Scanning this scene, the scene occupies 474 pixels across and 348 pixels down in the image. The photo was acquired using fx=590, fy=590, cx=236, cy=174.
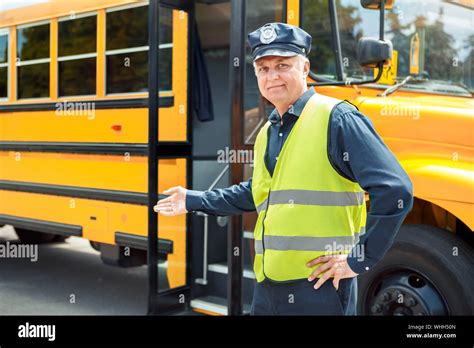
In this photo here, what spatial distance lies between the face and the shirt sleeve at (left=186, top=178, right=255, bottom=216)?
0.42 m

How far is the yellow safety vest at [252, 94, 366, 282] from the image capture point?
1.77 m

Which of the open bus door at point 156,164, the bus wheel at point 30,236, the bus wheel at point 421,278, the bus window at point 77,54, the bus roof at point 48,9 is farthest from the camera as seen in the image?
the bus wheel at point 30,236

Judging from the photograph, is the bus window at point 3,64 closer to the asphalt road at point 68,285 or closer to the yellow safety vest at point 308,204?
the asphalt road at point 68,285

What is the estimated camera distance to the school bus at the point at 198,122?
280cm

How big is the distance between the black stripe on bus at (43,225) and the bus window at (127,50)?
1061mm

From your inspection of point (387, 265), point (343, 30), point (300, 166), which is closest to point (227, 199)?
point (300, 166)

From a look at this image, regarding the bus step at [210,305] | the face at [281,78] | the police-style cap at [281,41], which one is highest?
the police-style cap at [281,41]

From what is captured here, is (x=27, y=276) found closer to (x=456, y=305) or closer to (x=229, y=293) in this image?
(x=229, y=293)

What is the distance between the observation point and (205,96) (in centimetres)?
416

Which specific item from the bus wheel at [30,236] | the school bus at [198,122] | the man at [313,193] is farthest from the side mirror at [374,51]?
the bus wheel at [30,236]

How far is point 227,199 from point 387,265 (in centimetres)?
106

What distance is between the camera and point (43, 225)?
182 inches

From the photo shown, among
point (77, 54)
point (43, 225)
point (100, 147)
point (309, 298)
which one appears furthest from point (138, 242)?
point (309, 298)

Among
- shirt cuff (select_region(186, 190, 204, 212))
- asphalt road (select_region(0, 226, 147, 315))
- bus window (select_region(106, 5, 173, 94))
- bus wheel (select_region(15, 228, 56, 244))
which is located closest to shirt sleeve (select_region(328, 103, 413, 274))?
shirt cuff (select_region(186, 190, 204, 212))
